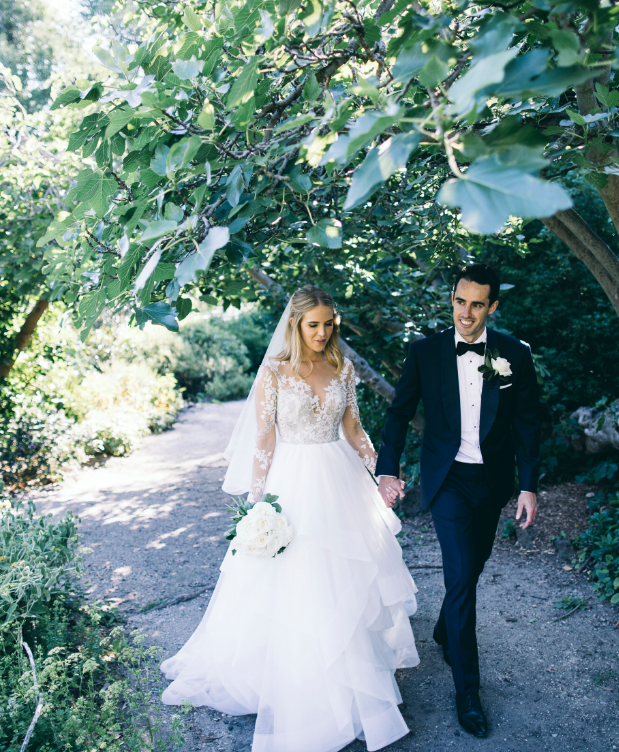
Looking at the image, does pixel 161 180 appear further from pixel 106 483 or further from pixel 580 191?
pixel 106 483

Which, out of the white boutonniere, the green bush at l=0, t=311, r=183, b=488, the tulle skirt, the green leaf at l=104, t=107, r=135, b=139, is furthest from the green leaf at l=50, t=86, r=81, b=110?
the green bush at l=0, t=311, r=183, b=488

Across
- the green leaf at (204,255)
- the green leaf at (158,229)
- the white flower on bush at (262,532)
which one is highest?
the green leaf at (158,229)

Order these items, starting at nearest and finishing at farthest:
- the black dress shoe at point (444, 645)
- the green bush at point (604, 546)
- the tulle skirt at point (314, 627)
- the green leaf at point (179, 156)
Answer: the green leaf at point (179, 156) < the tulle skirt at point (314, 627) < the black dress shoe at point (444, 645) < the green bush at point (604, 546)

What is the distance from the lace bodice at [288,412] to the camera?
3.07 meters

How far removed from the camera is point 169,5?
443 centimetres

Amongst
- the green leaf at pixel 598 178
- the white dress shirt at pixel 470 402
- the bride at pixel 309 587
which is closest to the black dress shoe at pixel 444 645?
the bride at pixel 309 587

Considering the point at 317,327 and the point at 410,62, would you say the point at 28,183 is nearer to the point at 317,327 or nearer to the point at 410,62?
the point at 317,327

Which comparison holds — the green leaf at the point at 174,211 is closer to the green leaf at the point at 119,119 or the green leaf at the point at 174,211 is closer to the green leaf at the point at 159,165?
the green leaf at the point at 159,165

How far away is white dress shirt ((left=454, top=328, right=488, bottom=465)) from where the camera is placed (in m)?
2.87

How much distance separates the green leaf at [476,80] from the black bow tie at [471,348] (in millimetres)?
2017

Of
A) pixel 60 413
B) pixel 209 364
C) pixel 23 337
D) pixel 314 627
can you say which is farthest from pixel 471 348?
pixel 209 364

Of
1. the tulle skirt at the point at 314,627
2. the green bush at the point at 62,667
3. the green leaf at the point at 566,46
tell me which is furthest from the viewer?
the tulle skirt at the point at 314,627

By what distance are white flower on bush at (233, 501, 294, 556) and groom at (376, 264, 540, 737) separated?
0.62m

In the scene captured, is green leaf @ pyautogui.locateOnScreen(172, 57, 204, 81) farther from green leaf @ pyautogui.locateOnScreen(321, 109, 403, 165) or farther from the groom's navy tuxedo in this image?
the groom's navy tuxedo
